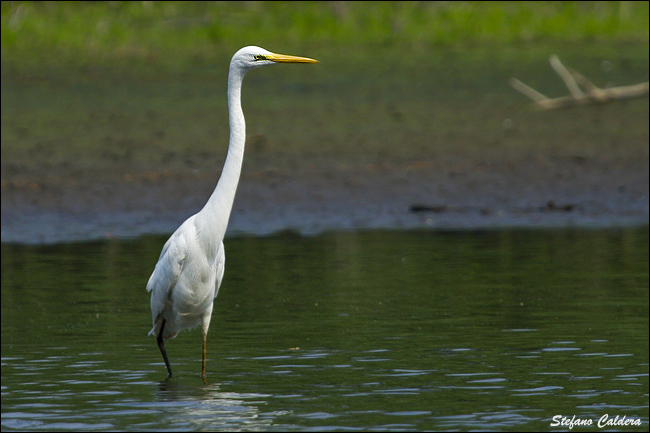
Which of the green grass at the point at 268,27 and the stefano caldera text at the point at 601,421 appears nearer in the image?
the stefano caldera text at the point at 601,421

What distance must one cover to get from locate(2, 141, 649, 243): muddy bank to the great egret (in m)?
4.05

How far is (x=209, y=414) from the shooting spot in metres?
6.07

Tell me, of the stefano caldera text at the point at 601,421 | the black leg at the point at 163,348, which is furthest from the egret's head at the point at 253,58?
the stefano caldera text at the point at 601,421

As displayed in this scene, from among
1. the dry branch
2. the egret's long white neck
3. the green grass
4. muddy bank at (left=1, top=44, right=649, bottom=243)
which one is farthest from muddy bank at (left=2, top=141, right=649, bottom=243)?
the green grass

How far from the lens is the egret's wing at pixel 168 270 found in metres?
6.98

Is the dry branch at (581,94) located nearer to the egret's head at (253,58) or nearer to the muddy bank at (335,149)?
the muddy bank at (335,149)

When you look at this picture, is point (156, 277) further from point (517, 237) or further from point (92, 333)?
point (517, 237)

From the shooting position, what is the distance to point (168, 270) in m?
7.06

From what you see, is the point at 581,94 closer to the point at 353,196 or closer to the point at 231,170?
the point at 353,196

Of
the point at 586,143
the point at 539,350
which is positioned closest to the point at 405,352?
the point at 539,350

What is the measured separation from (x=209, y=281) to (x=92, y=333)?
3.96ft

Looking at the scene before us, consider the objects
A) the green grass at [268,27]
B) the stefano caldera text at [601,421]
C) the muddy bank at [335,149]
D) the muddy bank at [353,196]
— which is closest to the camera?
the stefano caldera text at [601,421]

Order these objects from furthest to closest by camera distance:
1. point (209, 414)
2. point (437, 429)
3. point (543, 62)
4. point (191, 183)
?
point (543, 62)
point (191, 183)
point (209, 414)
point (437, 429)

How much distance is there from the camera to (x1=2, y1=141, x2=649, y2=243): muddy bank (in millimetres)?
11539
